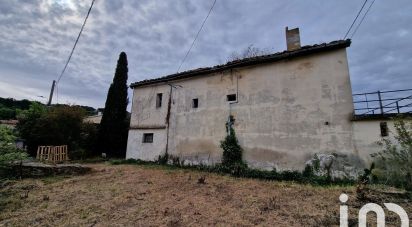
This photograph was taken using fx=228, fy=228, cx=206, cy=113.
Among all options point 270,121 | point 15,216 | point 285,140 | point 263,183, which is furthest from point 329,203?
point 15,216

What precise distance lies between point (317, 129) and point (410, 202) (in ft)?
13.1

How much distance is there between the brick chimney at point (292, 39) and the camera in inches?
461

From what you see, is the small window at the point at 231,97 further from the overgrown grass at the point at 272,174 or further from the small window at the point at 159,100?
the small window at the point at 159,100

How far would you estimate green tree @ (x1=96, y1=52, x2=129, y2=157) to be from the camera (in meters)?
17.5

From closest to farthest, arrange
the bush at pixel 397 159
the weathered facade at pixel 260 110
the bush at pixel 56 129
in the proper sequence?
the bush at pixel 397 159 → the weathered facade at pixel 260 110 → the bush at pixel 56 129

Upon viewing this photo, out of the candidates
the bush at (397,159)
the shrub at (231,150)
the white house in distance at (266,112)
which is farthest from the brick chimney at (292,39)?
the bush at (397,159)

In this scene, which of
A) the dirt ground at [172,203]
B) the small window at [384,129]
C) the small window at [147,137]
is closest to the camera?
the dirt ground at [172,203]

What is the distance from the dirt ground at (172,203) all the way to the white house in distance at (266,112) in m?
2.16

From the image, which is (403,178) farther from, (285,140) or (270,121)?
(270,121)

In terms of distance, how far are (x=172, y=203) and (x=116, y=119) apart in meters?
13.1

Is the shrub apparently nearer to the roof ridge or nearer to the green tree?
the roof ridge

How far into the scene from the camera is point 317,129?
9617 millimetres

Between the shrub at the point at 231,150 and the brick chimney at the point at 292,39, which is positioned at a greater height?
the brick chimney at the point at 292,39

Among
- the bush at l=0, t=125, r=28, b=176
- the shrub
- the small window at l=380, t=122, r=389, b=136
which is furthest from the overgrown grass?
the bush at l=0, t=125, r=28, b=176
